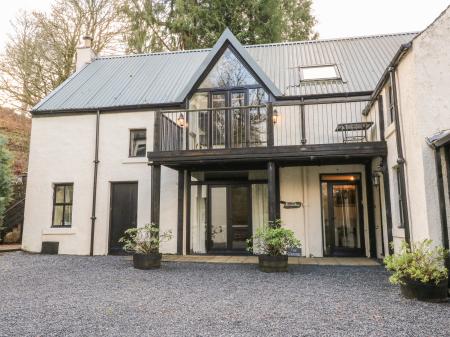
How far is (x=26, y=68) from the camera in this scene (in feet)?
59.3

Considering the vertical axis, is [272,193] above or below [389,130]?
below

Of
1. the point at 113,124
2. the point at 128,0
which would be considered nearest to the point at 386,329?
the point at 113,124

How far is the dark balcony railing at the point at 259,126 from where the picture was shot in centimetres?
1069

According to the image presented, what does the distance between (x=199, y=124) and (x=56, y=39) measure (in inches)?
505

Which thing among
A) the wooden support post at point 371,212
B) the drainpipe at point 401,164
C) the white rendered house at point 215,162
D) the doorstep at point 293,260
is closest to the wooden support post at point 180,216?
the white rendered house at point 215,162

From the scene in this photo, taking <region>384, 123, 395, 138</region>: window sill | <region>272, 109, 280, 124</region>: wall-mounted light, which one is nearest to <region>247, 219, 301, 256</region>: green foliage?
<region>384, 123, 395, 138</region>: window sill

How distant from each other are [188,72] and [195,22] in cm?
850

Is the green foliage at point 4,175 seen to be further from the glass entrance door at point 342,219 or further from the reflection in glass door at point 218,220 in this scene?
the glass entrance door at point 342,219

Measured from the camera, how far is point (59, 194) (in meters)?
12.4

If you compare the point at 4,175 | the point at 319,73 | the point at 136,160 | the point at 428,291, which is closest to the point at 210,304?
the point at 428,291

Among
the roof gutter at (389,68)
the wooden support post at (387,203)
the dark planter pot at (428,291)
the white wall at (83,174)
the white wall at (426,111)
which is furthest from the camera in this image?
the white wall at (83,174)

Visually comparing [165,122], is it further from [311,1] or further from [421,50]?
[311,1]

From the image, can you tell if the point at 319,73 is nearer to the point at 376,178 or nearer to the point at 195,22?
the point at 376,178

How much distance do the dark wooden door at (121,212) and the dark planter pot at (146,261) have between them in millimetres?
3069
